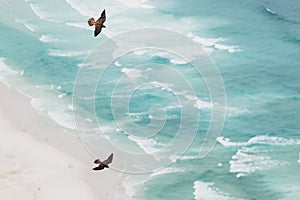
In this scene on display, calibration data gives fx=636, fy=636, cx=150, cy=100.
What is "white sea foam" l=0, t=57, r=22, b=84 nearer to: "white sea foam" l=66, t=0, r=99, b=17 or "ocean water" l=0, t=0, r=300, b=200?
"ocean water" l=0, t=0, r=300, b=200

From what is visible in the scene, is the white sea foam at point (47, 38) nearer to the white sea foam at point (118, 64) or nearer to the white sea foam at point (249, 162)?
the white sea foam at point (118, 64)

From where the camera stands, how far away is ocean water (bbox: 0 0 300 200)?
27.4m

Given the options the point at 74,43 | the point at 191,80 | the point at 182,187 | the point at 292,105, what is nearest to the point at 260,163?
the point at 182,187

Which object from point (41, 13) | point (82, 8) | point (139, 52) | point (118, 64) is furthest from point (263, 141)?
point (82, 8)

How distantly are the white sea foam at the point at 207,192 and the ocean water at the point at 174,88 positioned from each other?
45mm

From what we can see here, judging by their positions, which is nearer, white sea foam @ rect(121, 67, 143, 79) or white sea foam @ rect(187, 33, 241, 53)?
white sea foam @ rect(121, 67, 143, 79)

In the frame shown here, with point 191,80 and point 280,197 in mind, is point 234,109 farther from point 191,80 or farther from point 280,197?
point 280,197

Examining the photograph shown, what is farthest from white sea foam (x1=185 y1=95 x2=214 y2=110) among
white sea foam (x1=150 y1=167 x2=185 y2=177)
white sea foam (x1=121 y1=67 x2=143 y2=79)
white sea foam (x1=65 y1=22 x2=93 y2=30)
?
white sea foam (x1=65 y1=22 x2=93 y2=30)

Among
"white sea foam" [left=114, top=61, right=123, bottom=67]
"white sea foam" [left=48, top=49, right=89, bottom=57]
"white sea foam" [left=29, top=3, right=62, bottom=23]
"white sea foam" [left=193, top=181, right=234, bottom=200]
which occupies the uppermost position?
"white sea foam" [left=29, top=3, right=62, bottom=23]

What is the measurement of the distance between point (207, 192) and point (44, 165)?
673cm

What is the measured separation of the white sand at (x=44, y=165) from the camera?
2425 centimetres

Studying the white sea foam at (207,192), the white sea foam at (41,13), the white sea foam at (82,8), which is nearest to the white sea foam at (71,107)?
the white sea foam at (207,192)

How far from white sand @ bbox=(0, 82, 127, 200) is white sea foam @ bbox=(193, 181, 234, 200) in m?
3.13

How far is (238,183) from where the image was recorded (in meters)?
26.7
